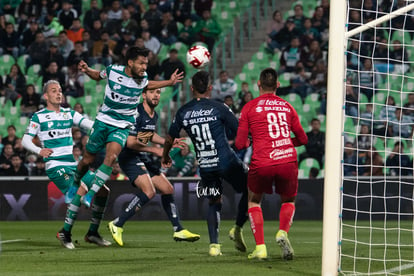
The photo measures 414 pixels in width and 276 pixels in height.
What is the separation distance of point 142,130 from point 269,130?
320cm

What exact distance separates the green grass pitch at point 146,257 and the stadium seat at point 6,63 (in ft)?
25.8

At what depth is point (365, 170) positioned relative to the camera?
17766 millimetres

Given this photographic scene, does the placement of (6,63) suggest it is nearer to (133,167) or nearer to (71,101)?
(71,101)

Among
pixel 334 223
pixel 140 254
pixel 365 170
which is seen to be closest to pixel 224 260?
pixel 140 254

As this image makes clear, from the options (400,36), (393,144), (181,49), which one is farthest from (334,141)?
(181,49)

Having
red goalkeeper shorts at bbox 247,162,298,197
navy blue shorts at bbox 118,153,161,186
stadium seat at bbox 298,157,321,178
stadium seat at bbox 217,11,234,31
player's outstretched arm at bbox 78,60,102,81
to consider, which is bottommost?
stadium seat at bbox 298,157,321,178

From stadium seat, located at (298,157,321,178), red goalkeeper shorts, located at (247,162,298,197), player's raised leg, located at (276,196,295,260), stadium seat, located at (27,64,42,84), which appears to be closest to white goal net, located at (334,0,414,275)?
stadium seat, located at (298,157,321,178)

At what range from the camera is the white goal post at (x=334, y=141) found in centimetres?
666

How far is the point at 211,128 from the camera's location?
899 centimetres

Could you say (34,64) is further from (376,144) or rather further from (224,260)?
(224,260)

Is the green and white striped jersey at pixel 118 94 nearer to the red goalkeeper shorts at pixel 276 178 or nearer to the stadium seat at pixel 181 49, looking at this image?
the red goalkeeper shorts at pixel 276 178

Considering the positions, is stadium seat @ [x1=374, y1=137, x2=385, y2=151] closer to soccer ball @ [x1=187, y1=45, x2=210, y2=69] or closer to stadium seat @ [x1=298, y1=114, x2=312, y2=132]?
stadium seat @ [x1=298, y1=114, x2=312, y2=132]

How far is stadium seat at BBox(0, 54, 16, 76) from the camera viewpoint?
20484 mm

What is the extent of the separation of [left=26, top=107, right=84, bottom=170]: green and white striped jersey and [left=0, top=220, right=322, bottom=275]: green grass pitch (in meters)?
1.12
